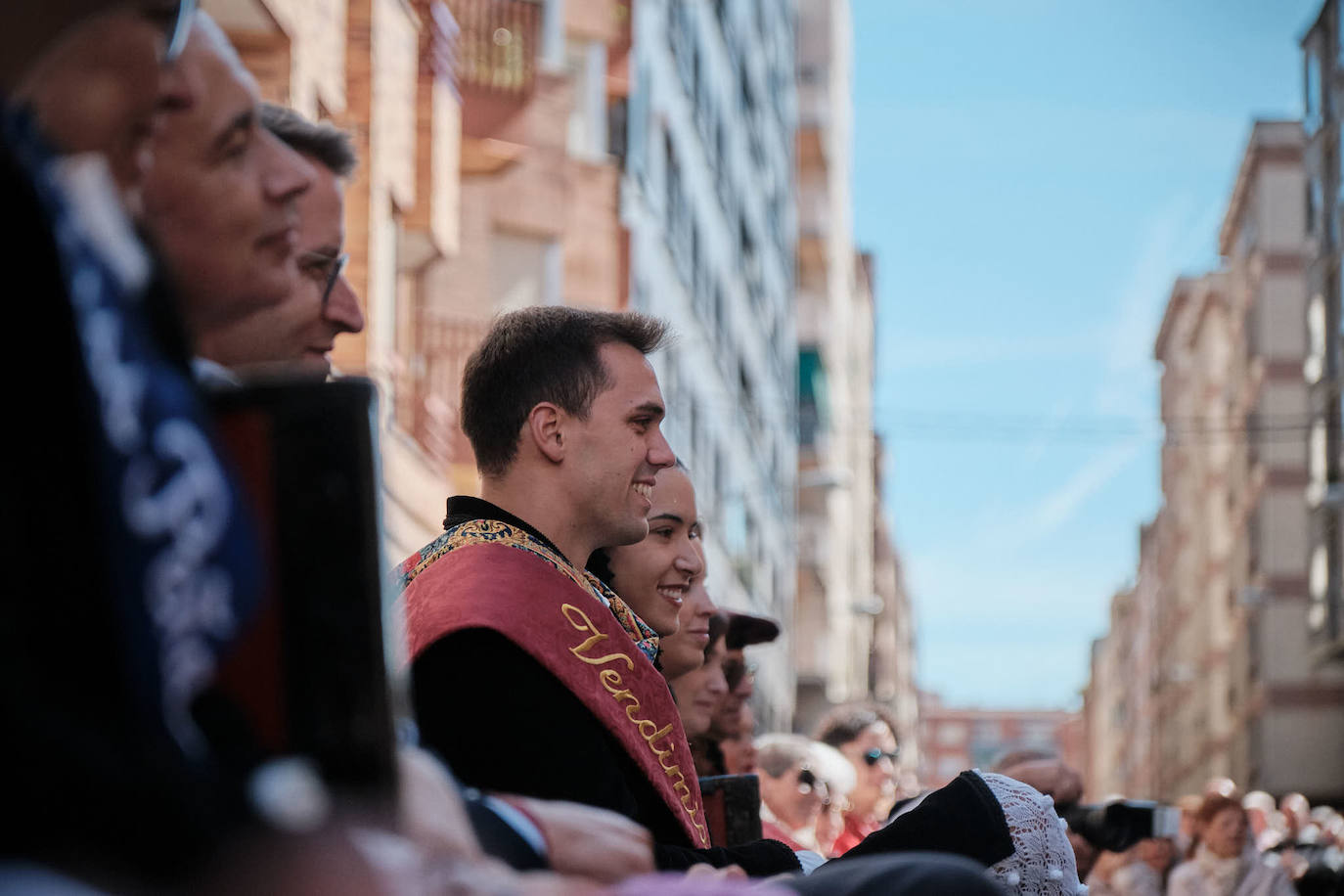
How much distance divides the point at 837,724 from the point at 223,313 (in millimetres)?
8777

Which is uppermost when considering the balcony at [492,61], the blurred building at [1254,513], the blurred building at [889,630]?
the balcony at [492,61]

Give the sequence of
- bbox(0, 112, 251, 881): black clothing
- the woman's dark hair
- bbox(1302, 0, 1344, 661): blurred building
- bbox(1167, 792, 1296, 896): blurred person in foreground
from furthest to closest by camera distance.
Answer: bbox(1302, 0, 1344, 661): blurred building → bbox(1167, 792, 1296, 896): blurred person in foreground → the woman's dark hair → bbox(0, 112, 251, 881): black clothing

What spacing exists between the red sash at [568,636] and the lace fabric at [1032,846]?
0.56 metres

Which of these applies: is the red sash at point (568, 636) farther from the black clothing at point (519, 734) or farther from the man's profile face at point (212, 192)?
the man's profile face at point (212, 192)

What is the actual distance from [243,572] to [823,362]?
5370 centimetres

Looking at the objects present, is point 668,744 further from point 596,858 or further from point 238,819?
point 238,819

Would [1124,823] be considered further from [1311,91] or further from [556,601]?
[1311,91]

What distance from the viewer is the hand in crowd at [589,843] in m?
2.27

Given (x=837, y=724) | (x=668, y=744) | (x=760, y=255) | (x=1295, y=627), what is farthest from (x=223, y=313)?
(x=1295, y=627)

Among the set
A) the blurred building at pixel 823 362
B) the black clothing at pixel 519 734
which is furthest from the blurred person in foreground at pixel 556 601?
the blurred building at pixel 823 362

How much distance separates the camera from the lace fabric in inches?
145

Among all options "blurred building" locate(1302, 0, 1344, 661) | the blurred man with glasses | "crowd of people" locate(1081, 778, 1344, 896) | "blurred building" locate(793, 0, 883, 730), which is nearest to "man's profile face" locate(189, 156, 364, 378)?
the blurred man with glasses

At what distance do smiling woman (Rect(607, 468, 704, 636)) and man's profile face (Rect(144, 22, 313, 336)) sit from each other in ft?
9.67

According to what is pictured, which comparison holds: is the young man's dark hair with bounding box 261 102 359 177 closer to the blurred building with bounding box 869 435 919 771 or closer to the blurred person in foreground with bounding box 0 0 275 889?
the blurred person in foreground with bounding box 0 0 275 889
